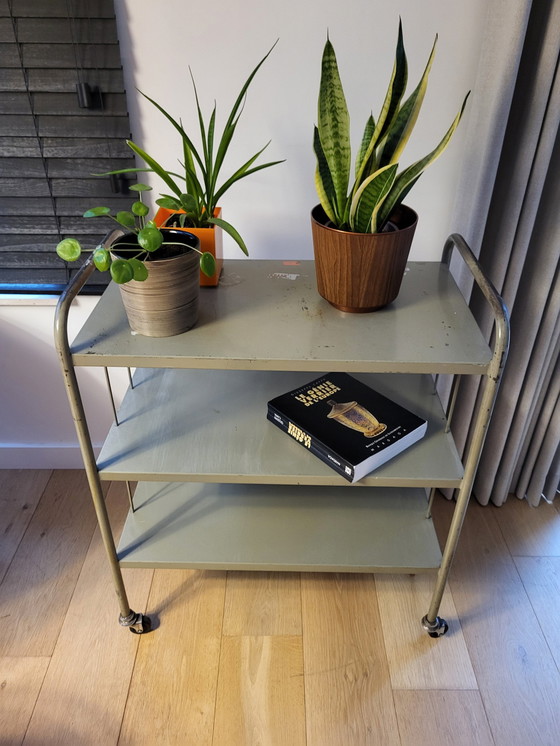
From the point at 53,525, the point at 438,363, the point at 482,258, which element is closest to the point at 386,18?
the point at 482,258

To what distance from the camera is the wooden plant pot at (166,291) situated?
0.90 m

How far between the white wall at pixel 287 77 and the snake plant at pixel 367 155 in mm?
270

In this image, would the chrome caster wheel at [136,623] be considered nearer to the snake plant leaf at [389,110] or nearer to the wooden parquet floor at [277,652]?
the wooden parquet floor at [277,652]

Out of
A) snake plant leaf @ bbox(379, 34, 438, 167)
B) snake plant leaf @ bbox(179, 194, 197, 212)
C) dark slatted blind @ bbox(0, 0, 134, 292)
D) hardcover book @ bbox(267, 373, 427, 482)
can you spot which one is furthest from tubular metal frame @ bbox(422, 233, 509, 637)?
dark slatted blind @ bbox(0, 0, 134, 292)

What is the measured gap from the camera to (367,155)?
94 centimetres

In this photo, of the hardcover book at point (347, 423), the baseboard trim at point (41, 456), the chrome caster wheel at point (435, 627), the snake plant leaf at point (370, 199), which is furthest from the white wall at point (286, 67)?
the chrome caster wheel at point (435, 627)

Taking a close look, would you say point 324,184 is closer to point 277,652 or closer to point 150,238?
point 150,238

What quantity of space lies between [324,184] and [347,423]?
0.46m

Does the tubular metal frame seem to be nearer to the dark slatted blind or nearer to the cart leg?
the cart leg

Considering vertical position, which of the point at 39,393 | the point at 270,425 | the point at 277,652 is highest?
the point at 270,425

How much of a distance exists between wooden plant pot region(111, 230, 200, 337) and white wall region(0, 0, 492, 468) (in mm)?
399

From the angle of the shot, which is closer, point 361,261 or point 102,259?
point 102,259

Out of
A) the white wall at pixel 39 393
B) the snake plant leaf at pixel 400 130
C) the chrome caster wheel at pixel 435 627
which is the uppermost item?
the snake plant leaf at pixel 400 130

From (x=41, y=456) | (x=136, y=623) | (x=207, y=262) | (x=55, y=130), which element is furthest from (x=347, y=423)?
(x=41, y=456)
